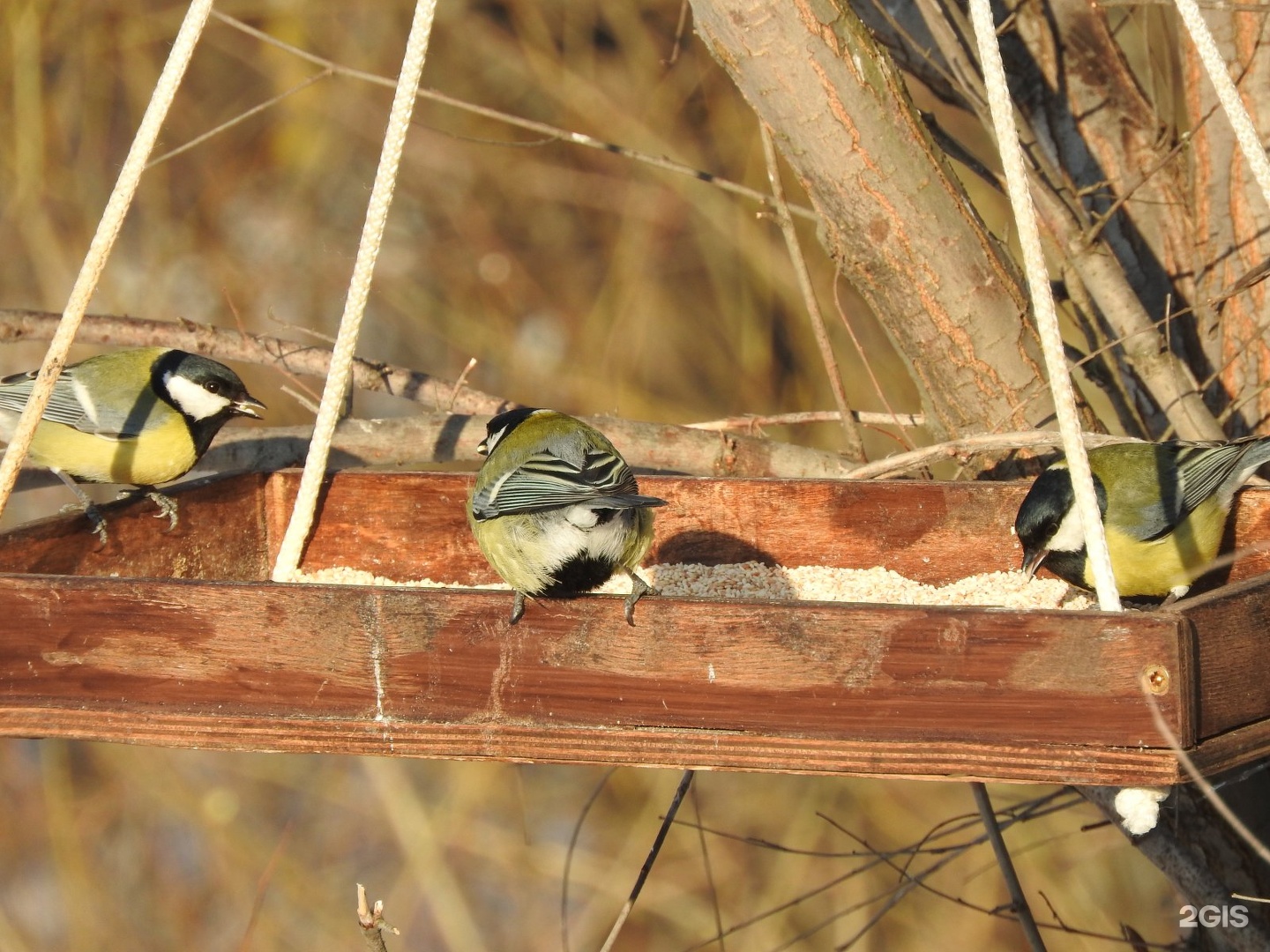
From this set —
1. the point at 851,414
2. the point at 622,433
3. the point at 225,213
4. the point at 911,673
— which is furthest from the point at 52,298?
the point at 911,673

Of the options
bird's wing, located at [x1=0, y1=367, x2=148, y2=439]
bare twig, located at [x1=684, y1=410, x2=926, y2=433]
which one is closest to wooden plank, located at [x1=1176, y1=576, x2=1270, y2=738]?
bare twig, located at [x1=684, y1=410, x2=926, y2=433]

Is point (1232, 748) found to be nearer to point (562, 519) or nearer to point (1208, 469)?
point (1208, 469)

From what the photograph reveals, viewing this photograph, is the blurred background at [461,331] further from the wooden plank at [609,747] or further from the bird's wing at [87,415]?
the wooden plank at [609,747]

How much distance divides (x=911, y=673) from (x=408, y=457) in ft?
6.11

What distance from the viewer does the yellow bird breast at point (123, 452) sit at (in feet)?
9.84

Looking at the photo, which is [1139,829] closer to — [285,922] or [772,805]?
[772,805]

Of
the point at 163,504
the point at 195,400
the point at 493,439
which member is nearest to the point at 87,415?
the point at 195,400

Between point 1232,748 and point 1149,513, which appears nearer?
point 1232,748

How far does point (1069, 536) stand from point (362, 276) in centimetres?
134

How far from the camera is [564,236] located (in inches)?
220

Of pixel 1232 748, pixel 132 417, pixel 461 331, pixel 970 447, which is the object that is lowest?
pixel 1232 748

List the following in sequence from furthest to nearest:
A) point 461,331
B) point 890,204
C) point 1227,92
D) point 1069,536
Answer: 1. point 461,331
2. point 890,204
3. point 1069,536
4. point 1227,92

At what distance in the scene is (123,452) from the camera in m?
3.00

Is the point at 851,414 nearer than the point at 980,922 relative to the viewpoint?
Answer: Yes
